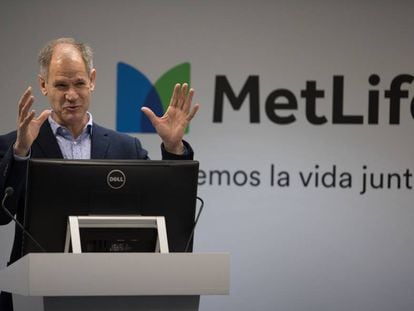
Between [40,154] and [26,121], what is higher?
[26,121]

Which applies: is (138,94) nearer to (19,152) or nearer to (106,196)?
(19,152)

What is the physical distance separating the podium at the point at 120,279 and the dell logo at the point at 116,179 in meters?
0.34

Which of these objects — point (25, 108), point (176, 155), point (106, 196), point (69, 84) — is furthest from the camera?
point (69, 84)

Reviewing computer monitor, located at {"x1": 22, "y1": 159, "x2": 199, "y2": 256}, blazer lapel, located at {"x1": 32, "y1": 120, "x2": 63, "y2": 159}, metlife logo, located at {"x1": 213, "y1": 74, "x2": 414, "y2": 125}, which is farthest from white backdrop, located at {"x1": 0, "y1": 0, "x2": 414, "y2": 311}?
computer monitor, located at {"x1": 22, "y1": 159, "x2": 199, "y2": 256}

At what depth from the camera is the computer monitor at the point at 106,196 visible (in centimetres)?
277

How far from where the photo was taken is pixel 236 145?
642 centimetres

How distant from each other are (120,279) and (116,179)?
42 cm

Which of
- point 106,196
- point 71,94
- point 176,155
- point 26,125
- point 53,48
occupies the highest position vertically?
point 53,48

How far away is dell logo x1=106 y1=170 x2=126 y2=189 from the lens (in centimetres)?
285

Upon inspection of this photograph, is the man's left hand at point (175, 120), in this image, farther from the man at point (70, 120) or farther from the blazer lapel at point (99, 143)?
the blazer lapel at point (99, 143)

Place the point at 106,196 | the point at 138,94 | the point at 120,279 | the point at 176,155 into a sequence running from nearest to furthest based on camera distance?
the point at 120,279
the point at 106,196
the point at 176,155
the point at 138,94

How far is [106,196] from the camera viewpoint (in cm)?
284

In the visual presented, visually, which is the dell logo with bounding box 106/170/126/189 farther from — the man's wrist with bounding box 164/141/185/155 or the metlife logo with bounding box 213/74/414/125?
the metlife logo with bounding box 213/74/414/125

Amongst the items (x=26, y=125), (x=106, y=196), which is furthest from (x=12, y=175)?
(x=106, y=196)
